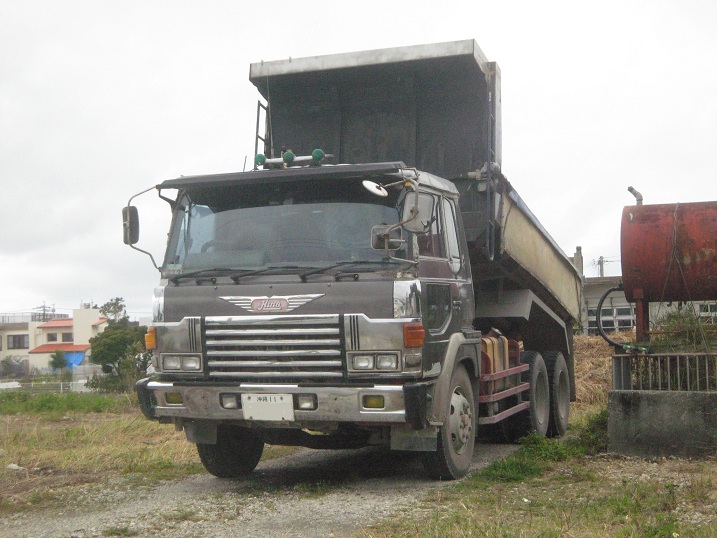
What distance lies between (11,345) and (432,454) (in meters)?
89.4

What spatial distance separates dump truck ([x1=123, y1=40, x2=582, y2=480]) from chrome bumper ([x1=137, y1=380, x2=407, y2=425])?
10 mm

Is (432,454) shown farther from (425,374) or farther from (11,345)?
(11,345)

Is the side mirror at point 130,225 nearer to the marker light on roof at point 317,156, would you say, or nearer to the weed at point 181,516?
the marker light on roof at point 317,156

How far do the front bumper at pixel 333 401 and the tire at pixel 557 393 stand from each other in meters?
4.67

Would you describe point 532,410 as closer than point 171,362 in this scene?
No

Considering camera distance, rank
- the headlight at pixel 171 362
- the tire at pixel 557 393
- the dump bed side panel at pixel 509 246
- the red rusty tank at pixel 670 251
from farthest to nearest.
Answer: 1. the tire at pixel 557 393
2. the red rusty tank at pixel 670 251
3. the dump bed side panel at pixel 509 246
4. the headlight at pixel 171 362

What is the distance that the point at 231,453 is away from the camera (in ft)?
26.3

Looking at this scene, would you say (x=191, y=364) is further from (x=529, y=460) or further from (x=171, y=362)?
(x=529, y=460)

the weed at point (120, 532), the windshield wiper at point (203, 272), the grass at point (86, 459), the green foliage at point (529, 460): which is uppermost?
the windshield wiper at point (203, 272)

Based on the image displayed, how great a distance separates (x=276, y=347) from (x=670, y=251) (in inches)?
171

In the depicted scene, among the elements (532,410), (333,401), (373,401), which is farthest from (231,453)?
(532,410)

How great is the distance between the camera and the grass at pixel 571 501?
17.2 ft

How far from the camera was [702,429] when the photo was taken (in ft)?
25.7

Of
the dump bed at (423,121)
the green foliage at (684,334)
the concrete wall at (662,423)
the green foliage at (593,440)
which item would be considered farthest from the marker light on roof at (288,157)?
the green foliage at (684,334)
